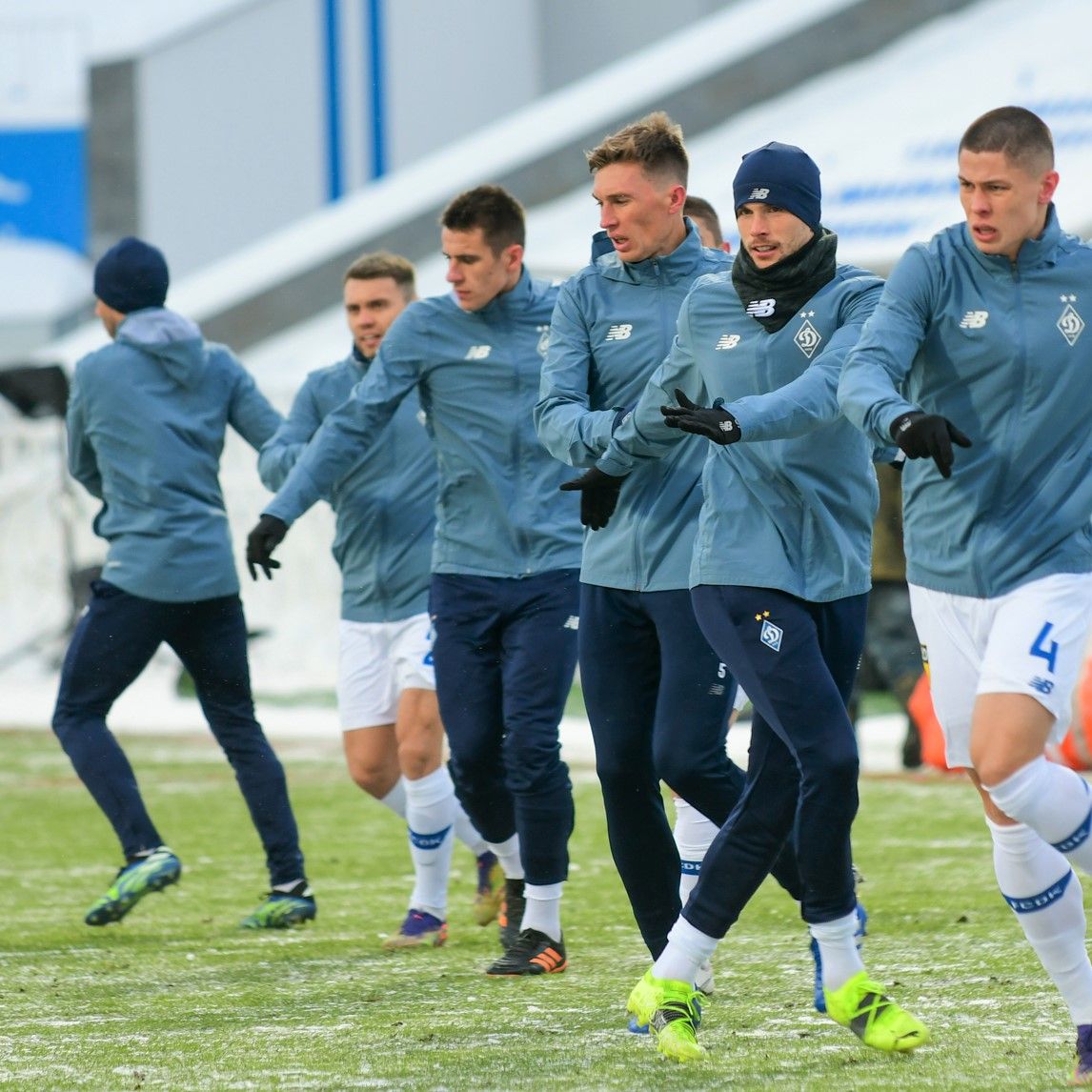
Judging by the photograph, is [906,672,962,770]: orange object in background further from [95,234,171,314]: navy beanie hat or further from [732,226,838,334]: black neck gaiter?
[732,226,838,334]: black neck gaiter

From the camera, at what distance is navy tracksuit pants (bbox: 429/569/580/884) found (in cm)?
611

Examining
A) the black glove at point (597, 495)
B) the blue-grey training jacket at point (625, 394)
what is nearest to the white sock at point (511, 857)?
the blue-grey training jacket at point (625, 394)

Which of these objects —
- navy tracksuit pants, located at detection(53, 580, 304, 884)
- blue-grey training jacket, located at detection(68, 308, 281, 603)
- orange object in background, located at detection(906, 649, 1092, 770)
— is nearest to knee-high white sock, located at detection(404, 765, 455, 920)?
navy tracksuit pants, located at detection(53, 580, 304, 884)

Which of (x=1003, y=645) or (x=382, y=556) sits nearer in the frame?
(x=1003, y=645)

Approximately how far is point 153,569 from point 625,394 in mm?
2291

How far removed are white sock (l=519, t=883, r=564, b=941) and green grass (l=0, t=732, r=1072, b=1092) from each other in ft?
0.43

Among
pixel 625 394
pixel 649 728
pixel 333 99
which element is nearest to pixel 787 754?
pixel 649 728

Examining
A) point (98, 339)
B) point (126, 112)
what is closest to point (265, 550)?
point (98, 339)

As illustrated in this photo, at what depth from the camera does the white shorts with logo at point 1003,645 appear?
440cm

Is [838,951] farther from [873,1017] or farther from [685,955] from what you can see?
[685,955]

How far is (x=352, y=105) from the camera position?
3070cm

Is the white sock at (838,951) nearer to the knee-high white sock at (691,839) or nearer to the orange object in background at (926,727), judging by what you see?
the knee-high white sock at (691,839)

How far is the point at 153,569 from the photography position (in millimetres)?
7191

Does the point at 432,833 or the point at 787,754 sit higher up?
the point at 787,754
